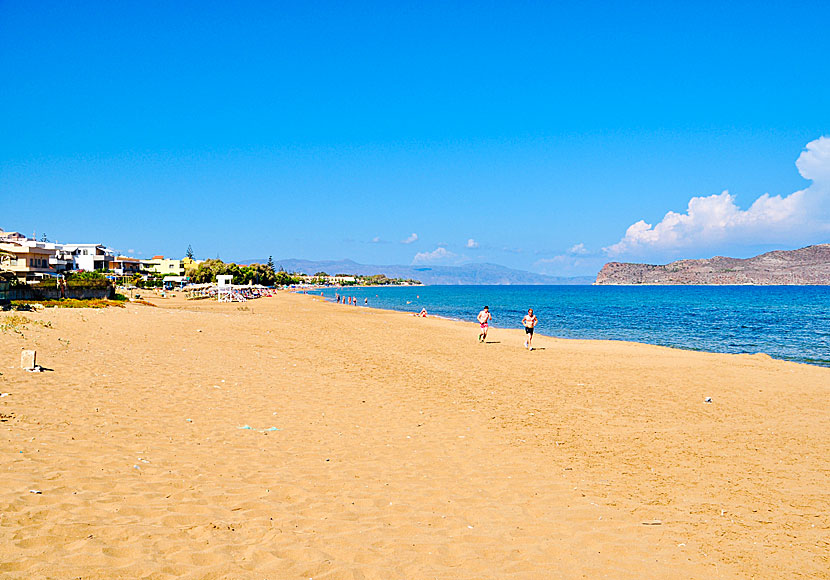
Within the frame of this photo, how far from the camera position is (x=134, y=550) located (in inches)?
173

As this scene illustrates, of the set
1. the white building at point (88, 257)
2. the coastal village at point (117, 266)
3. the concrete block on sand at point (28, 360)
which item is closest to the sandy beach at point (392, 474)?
the concrete block on sand at point (28, 360)

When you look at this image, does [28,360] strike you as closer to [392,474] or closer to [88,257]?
[392,474]

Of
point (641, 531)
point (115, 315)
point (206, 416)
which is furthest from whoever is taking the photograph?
point (115, 315)

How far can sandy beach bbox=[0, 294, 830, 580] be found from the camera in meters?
4.76

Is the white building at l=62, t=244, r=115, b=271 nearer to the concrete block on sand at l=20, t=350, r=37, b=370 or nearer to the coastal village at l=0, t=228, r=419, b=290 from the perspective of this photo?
the coastal village at l=0, t=228, r=419, b=290

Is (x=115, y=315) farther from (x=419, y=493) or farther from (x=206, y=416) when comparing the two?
(x=419, y=493)

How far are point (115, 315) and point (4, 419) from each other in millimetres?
21707

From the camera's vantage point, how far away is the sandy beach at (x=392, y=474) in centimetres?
476

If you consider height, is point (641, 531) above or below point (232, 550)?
below

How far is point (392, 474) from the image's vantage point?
23.6 feet

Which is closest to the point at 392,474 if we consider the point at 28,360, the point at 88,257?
the point at 28,360

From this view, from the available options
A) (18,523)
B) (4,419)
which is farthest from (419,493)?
(4,419)

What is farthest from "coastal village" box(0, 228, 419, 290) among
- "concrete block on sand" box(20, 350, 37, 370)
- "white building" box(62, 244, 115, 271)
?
"concrete block on sand" box(20, 350, 37, 370)

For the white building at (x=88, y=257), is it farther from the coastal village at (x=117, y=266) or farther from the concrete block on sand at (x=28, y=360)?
the concrete block on sand at (x=28, y=360)
